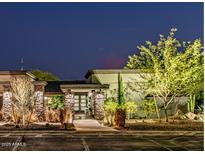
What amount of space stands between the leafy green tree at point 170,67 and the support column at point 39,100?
6965 mm

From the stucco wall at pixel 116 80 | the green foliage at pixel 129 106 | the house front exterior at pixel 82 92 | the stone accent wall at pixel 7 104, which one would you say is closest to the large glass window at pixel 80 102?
the house front exterior at pixel 82 92

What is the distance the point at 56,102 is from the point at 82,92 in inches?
82.1

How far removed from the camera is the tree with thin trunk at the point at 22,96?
28755 millimetres

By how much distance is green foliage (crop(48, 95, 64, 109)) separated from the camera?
35719mm

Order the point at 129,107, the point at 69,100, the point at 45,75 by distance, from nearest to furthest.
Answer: the point at 129,107 < the point at 69,100 < the point at 45,75

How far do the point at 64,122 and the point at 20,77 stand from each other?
703 centimetres

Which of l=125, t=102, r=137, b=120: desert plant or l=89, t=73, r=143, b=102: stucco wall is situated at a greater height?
l=89, t=73, r=143, b=102: stucco wall

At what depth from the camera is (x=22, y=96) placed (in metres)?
29.5

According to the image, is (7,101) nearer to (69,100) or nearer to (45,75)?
(69,100)

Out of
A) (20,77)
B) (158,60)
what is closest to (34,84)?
(20,77)

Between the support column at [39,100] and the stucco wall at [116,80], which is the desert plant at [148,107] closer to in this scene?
the stucco wall at [116,80]

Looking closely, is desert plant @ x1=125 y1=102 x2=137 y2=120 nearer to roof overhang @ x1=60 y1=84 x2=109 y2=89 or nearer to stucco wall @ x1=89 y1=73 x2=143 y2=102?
stucco wall @ x1=89 y1=73 x2=143 y2=102

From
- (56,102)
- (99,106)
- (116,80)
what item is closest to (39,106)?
(56,102)

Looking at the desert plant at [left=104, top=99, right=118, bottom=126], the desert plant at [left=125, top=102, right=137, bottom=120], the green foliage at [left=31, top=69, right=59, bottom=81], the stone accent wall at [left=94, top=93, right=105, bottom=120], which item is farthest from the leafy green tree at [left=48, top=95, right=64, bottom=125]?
the green foliage at [left=31, top=69, right=59, bottom=81]
